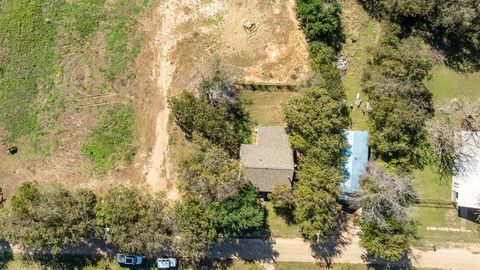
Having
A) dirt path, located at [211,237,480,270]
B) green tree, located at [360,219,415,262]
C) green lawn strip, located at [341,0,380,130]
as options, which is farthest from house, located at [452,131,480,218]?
green lawn strip, located at [341,0,380,130]

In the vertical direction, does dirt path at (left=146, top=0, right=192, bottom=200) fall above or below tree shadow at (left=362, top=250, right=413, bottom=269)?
above

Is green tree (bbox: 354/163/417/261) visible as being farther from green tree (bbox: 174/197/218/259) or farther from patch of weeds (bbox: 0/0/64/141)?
patch of weeds (bbox: 0/0/64/141)

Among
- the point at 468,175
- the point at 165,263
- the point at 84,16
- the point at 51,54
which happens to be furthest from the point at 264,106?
the point at 51,54

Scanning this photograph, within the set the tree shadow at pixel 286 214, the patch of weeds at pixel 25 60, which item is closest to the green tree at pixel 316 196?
the tree shadow at pixel 286 214

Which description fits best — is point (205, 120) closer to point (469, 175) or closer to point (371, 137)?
point (371, 137)

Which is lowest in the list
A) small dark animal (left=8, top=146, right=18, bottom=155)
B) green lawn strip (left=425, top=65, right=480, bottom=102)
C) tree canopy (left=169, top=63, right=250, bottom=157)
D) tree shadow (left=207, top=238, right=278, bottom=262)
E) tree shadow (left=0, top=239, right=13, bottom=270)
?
tree shadow (left=0, top=239, right=13, bottom=270)

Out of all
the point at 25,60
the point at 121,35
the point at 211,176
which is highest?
the point at 121,35

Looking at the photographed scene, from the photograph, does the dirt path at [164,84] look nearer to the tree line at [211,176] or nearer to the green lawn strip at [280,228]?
the tree line at [211,176]
